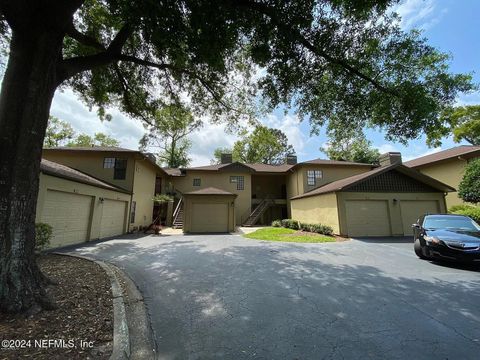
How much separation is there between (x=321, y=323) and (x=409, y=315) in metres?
1.55

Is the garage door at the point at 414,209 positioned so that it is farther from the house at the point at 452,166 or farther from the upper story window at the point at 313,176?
the upper story window at the point at 313,176

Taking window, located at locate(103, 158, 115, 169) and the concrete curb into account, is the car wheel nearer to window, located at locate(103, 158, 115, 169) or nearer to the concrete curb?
the concrete curb

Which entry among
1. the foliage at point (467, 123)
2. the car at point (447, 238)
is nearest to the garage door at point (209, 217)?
the car at point (447, 238)

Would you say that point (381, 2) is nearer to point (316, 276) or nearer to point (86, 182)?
point (316, 276)

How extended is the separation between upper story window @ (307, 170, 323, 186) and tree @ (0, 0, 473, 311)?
13523 millimetres

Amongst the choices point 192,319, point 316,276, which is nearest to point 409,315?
point 316,276

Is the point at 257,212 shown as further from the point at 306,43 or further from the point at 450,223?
the point at 306,43

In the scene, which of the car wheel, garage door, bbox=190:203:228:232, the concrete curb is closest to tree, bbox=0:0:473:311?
the concrete curb

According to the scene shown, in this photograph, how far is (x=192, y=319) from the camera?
3.63 meters

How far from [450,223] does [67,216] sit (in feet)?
49.6

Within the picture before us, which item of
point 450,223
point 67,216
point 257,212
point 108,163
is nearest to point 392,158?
point 450,223

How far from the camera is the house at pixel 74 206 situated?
952 centimetres

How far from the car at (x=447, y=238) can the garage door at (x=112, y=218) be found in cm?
1498

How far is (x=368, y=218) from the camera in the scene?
14.7 m
